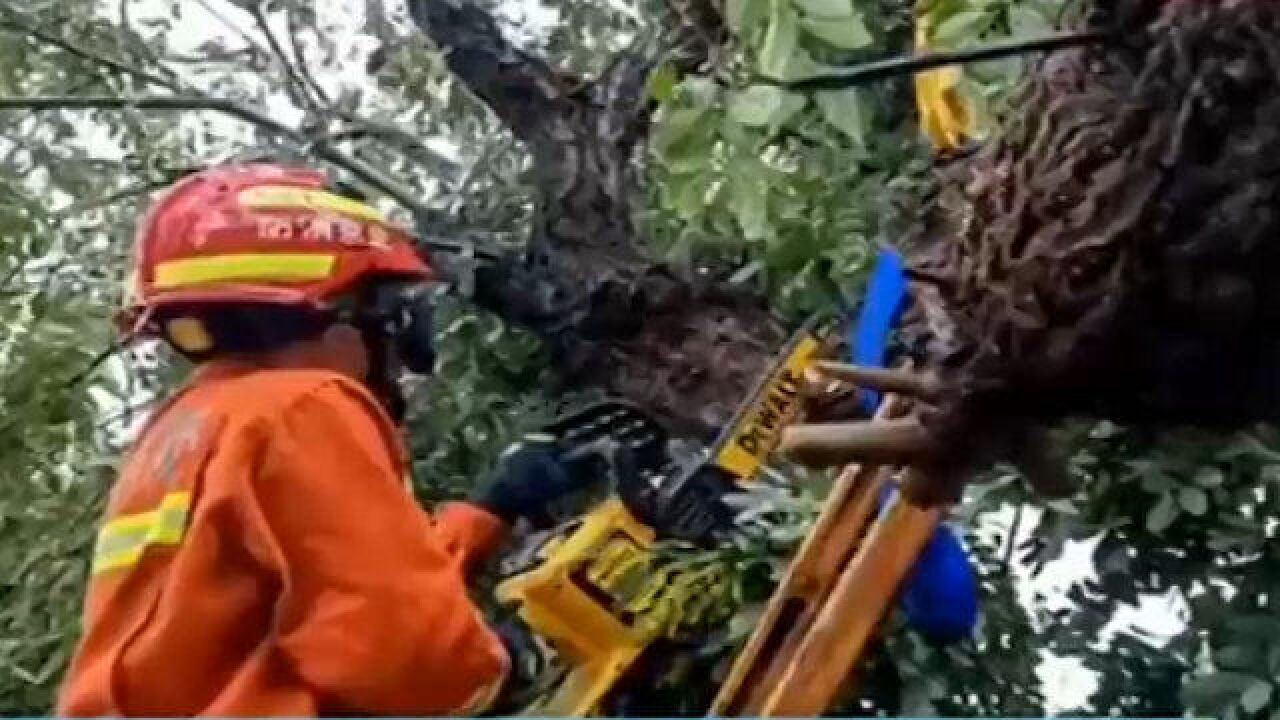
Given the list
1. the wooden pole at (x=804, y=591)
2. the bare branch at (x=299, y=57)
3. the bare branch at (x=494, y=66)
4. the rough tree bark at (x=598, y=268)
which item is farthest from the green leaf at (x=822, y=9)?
the bare branch at (x=299, y=57)

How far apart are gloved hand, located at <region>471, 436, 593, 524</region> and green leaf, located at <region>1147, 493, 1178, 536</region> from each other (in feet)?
2.35

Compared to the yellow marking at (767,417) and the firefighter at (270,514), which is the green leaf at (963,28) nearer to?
the firefighter at (270,514)

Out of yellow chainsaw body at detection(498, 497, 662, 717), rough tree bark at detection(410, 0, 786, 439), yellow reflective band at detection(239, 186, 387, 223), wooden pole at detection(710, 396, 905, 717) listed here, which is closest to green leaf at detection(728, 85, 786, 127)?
yellow reflective band at detection(239, 186, 387, 223)

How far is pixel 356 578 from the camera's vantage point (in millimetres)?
2141

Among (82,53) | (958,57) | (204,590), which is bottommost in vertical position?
(82,53)

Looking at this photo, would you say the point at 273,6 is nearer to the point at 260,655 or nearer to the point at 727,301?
the point at 727,301

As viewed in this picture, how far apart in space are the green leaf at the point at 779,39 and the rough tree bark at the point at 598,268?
1741 mm

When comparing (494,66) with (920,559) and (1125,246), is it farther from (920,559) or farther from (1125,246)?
(1125,246)

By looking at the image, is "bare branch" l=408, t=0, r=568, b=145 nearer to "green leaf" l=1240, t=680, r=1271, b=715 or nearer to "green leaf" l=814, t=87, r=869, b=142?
"green leaf" l=1240, t=680, r=1271, b=715

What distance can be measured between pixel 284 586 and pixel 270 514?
0.21 feet

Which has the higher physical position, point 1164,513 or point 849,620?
point 849,620

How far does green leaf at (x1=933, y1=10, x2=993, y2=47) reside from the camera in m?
→ 2.07

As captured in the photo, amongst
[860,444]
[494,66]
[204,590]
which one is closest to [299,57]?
[494,66]

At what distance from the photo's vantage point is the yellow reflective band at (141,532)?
224 centimetres
